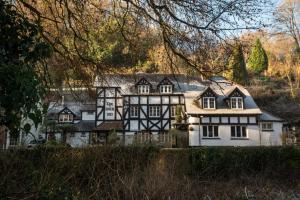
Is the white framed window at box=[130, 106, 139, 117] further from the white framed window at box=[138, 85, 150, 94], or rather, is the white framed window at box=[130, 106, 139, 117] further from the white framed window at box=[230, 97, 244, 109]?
the white framed window at box=[230, 97, 244, 109]

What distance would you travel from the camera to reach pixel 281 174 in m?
12.2

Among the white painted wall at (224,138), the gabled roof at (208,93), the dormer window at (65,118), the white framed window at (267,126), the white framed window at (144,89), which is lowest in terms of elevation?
the white painted wall at (224,138)

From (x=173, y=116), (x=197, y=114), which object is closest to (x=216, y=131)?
(x=197, y=114)

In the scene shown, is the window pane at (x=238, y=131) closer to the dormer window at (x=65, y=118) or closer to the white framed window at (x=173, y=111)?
the white framed window at (x=173, y=111)

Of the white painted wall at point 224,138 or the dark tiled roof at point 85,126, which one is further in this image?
the dark tiled roof at point 85,126

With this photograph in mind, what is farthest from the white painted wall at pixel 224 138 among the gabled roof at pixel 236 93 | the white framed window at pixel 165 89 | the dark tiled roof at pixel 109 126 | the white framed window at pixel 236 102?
the dark tiled roof at pixel 109 126

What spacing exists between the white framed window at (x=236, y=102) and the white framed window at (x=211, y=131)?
2213 mm

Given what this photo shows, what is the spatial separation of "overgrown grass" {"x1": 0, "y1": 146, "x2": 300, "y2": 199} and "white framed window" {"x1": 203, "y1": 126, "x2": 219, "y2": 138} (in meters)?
15.1

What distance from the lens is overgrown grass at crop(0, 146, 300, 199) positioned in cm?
688

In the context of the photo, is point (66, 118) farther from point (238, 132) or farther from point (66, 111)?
point (238, 132)

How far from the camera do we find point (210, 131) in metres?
28.2

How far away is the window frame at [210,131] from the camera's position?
28.1 m

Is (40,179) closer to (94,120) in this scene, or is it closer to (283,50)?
(94,120)

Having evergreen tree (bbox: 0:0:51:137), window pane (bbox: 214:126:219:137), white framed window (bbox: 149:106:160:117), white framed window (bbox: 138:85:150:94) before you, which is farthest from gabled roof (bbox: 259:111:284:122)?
evergreen tree (bbox: 0:0:51:137)
